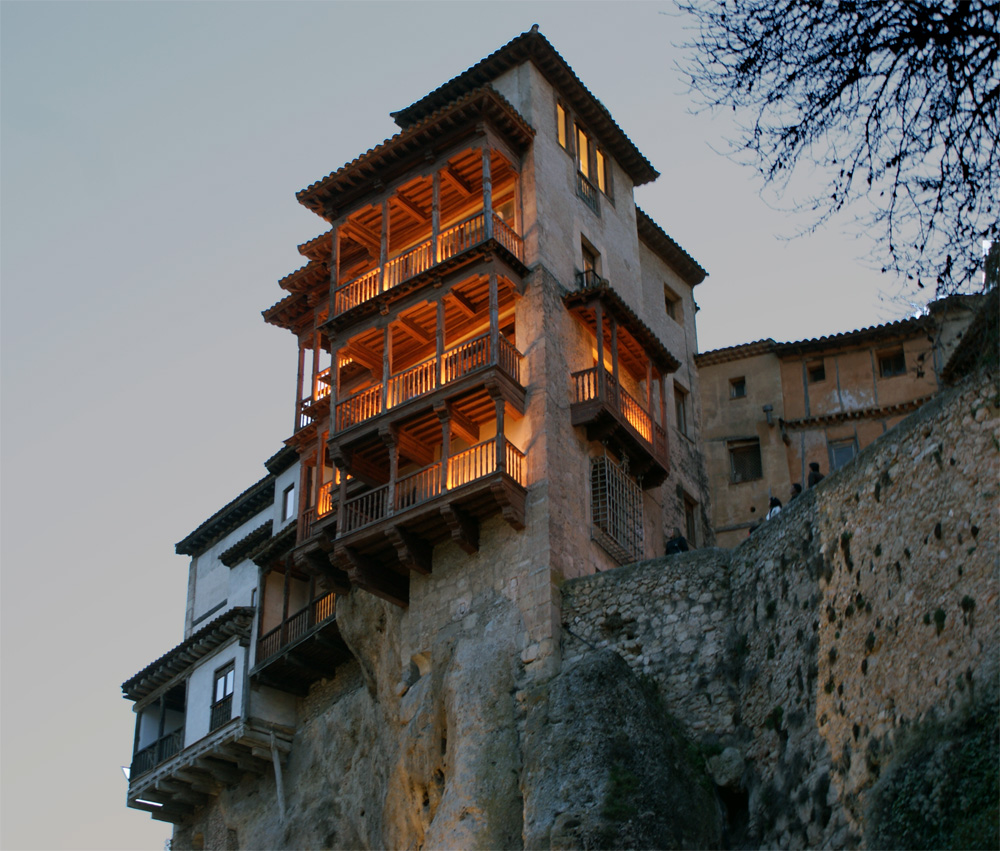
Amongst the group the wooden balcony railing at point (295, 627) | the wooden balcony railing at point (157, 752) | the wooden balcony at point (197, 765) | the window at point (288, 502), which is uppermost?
the window at point (288, 502)

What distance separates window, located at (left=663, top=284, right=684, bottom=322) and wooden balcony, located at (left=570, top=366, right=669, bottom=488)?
879 centimetres

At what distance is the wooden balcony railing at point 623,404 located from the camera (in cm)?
3178

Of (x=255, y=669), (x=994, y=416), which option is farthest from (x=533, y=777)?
(x=255, y=669)

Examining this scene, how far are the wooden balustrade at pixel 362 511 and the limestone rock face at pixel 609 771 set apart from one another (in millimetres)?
6875

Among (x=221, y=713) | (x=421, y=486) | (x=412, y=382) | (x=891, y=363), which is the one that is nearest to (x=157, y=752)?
(x=221, y=713)

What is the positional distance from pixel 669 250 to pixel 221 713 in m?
18.9

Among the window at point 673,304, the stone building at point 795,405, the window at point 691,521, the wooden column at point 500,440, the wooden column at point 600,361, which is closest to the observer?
the wooden column at point 500,440

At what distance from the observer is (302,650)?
117 ft

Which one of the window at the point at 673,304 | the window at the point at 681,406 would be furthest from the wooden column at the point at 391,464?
the window at the point at 673,304

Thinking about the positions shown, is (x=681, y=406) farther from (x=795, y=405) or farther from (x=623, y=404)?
(x=623, y=404)

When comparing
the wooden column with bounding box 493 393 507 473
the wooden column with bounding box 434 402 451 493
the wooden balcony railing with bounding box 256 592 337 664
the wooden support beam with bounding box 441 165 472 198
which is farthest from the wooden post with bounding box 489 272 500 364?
the wooden balcony railing with bounding box 256 592 337 664

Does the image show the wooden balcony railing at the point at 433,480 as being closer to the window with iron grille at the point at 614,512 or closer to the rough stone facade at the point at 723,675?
the rough stone facade at the point at 723,675

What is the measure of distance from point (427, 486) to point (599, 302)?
242 inches

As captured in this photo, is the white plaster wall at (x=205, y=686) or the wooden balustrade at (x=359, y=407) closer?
the wooden balustrade at (x=359, y=407)
